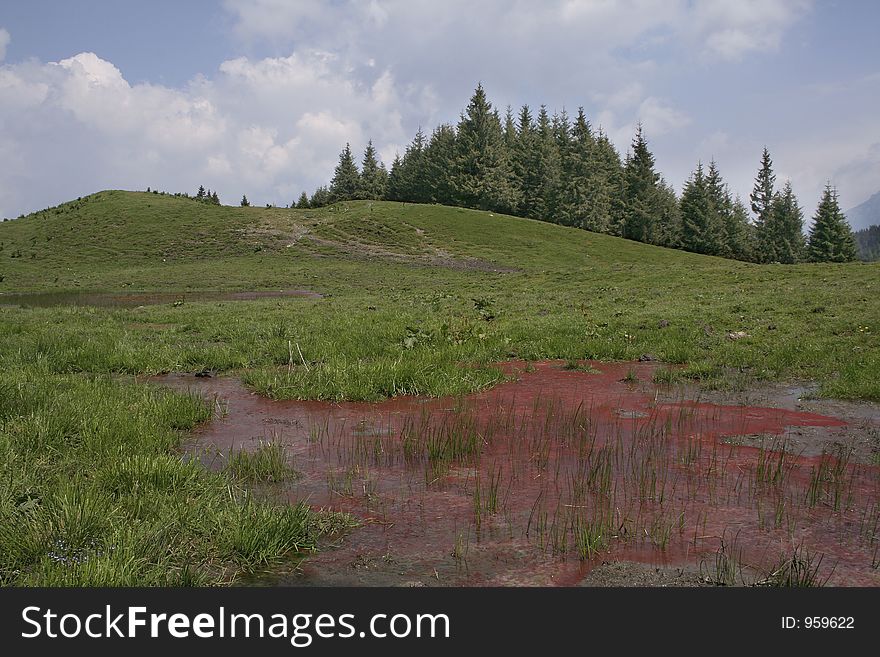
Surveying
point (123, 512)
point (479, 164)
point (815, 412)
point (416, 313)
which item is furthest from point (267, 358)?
point (479, 164)

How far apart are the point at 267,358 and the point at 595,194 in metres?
76.8

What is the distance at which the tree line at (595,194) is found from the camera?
267ft

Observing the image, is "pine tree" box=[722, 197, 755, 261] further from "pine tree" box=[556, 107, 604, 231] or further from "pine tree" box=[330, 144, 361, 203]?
"pine tree" box=[330, 144, 361, 203]

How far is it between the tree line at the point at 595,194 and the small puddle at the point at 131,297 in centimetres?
5258

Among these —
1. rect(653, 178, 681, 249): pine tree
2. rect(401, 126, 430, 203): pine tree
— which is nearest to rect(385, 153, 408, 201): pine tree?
rect(401, 126, 430, 203): pine tree

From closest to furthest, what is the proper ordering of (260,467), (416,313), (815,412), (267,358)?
1. (260,467)
2. (815,412)
3. (267,358)
4. (416,313)

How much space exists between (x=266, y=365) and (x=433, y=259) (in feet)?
123

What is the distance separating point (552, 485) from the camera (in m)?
5.66

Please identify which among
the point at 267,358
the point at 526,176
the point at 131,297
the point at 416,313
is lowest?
the point at 267,358

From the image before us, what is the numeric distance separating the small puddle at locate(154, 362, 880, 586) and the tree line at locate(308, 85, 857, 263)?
7351 cm

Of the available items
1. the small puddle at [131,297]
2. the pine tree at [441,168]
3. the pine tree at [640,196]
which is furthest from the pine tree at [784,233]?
the small puddle at [131,297]

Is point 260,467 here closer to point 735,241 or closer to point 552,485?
point 552,485

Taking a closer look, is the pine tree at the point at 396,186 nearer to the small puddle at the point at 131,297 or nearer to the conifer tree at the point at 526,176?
the conifer tree at the point at 526,176
